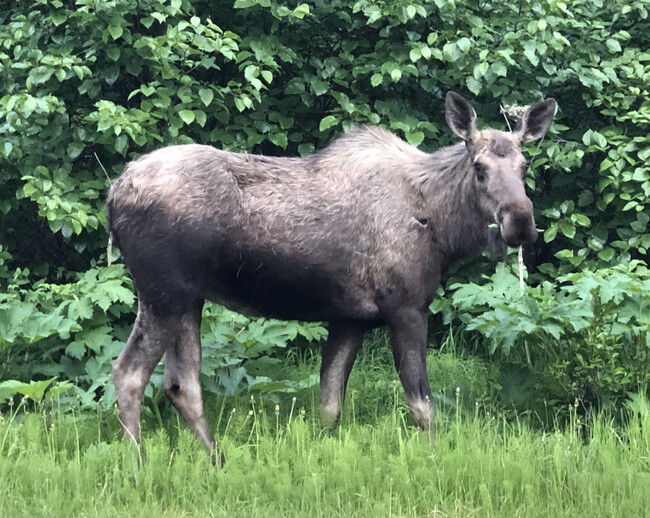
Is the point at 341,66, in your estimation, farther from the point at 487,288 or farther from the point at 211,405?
the point at 211,405

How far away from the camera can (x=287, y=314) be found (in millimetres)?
6055

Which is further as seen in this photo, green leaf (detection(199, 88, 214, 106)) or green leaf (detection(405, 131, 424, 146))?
green leaf (detection(405, 131, 424, 146))

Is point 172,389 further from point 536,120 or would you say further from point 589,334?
point 536,120

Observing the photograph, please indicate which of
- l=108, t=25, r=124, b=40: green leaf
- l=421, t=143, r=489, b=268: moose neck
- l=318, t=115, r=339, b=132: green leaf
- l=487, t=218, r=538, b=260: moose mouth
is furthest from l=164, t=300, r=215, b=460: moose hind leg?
l=108, t=25, r=124, b=40: green leaf

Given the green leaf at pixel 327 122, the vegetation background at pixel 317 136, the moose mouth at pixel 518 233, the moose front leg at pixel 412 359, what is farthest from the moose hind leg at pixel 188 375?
the green leaf at pixel 327 122

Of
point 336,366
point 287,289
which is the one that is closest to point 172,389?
point 287,289

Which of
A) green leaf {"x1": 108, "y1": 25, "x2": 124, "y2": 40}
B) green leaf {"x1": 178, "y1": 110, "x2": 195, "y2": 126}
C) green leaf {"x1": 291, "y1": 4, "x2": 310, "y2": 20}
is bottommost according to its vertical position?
green leaf {"x1": 178, "y1": 110, "x2": 195, "y2": 126}

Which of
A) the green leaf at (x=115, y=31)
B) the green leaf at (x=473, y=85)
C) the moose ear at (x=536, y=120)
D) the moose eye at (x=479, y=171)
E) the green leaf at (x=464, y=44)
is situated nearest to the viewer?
the moose eye at (x=479, y=171)

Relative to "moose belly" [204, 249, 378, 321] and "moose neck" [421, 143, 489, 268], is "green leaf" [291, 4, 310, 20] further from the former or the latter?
"moose belly" [204, 249, 378, 321]

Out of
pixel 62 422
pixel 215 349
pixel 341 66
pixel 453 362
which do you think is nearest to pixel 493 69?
pixel 341 66

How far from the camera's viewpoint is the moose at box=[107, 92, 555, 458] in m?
5.62

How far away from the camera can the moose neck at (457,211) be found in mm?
6062

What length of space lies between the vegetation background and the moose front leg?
0.44 meters

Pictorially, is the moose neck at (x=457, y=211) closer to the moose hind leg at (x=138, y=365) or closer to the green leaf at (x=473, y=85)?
→ the green leaf at (x=473, y=85)
